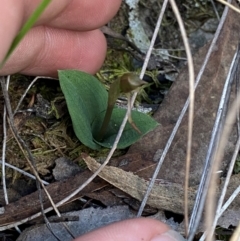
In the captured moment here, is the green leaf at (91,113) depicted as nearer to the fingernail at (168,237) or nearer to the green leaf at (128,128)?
the green leaf at (128,128)

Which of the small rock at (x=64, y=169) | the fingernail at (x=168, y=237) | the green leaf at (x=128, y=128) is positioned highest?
the green leaf at (x=128, y=128)

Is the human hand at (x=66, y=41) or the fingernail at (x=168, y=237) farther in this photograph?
the human hand at (x=66, y=41)

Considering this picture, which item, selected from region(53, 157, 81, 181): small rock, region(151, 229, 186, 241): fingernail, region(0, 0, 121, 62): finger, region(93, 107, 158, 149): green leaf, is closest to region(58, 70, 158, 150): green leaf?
region(93, 107, 158, 149): green leaf

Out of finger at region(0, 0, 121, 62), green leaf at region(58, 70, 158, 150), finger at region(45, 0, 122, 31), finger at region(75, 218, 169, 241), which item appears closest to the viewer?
finger at region(75, 218, 169, 241)

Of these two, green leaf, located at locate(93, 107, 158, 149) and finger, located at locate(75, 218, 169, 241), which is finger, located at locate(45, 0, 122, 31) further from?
finger, located at locate(75, 218, 169, 241)

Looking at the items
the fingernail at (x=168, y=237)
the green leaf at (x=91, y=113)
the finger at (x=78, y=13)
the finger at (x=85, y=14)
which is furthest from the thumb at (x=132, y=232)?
the finger at (x=85, y=14)

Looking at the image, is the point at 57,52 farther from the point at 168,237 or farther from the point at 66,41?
the point at 168,237

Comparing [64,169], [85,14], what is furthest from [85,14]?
[64,169]
